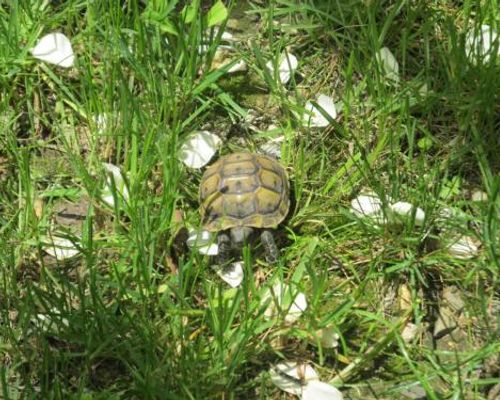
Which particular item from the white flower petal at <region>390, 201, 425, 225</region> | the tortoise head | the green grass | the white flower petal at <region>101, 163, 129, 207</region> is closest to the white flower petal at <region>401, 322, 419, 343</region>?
the green grass

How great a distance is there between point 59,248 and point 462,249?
4.69 ft

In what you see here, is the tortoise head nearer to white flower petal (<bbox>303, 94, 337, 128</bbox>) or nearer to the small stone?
white flower petal (<bbox>303, 94, 337, 128</bbox>)

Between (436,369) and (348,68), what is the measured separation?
1.17 metres

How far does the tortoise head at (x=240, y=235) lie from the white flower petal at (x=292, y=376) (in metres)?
0.48

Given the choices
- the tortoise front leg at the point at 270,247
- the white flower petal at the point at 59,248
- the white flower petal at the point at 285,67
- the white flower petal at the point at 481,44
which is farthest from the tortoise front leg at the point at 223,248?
the white flower petal at the point at 481,44

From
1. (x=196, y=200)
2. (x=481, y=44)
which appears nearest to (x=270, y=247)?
(x=196, y=200)

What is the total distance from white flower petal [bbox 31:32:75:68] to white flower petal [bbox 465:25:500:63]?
1577 mm

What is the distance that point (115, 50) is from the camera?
9.68 feet

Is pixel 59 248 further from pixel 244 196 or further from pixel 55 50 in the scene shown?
pixel 55 50

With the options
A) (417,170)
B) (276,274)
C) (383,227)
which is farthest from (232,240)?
(417,170)

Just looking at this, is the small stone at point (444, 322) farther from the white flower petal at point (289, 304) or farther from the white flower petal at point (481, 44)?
the white flower petal at point (481, 44)

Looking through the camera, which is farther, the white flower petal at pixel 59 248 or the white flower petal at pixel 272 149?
the white flower petal at pixel 272 149

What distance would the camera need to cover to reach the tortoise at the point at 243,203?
267 centimetres

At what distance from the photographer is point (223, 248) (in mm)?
2656
